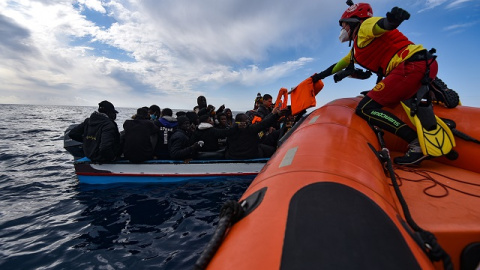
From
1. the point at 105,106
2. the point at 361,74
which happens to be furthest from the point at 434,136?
the point at 105,106

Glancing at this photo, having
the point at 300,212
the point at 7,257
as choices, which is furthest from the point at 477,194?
the point at 7,257

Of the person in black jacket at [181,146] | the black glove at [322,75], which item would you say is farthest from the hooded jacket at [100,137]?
the black glove at [322,75]

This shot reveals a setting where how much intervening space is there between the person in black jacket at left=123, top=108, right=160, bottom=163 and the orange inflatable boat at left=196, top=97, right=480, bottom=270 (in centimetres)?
496

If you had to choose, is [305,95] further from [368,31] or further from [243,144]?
[243,144]

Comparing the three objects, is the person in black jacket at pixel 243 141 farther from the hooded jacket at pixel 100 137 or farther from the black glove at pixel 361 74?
the hooded jacket at pixel 100 137

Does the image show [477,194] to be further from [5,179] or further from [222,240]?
[5,179]

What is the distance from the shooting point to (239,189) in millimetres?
5797

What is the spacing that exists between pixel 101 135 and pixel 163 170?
5.86 ft

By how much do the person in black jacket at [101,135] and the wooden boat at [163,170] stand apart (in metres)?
0.30

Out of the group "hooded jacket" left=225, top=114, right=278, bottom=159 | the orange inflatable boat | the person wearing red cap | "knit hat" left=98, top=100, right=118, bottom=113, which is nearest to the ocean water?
"hooded jacket" left=225, top=114, right=278, bottom=159

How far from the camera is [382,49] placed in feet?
10.2

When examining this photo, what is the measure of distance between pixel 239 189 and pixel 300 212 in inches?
185

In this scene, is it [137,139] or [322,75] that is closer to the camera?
[322,75]

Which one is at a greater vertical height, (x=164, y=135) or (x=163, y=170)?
(x=164, y=135)
